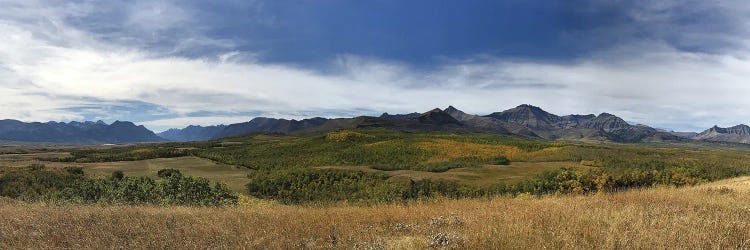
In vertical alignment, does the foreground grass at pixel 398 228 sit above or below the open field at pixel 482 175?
above

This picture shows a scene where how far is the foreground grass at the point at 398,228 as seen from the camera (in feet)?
25.4

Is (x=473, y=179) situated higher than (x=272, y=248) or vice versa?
(x=272, y=248)

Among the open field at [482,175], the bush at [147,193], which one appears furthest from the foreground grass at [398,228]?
the open field at [482,175]

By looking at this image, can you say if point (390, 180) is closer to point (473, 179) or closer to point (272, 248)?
point (473, 179)

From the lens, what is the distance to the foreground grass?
7.74 metres

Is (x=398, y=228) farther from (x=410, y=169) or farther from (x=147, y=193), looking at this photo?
(x=410, y=169)

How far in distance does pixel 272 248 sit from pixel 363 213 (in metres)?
4.14

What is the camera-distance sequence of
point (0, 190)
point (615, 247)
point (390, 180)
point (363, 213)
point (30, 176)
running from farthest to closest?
point (390, 180)
point (30, 176)
point (0, 190)
point (363, 213)
point (615, 247)

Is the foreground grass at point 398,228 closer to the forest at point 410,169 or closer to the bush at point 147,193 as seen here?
the forest at point 410,169

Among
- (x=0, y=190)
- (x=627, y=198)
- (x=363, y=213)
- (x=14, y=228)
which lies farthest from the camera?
(x=0, y=190)

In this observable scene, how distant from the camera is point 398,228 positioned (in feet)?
32.5

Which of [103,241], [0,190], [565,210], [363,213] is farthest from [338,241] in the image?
[0,190]

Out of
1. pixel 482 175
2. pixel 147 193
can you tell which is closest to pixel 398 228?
pixel 147 193

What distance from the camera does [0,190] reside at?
3259cm
